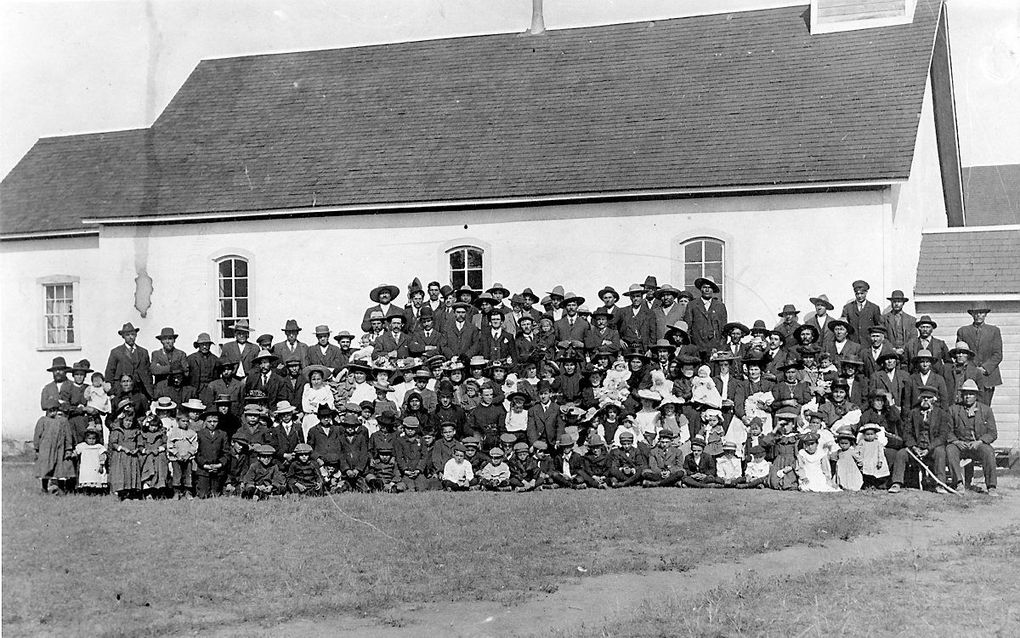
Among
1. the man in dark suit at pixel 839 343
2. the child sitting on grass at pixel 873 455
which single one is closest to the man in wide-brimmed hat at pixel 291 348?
the man in dark suit at pixel 839 343

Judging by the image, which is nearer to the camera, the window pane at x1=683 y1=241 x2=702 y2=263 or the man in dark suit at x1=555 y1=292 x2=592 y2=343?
the man in dark suit at x1=555 y1=292 x2=592 y2=343

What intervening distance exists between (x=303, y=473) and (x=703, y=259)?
22.4 feet

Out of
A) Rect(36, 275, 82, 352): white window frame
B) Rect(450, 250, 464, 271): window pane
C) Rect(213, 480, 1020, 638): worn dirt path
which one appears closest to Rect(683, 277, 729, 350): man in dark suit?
Rect(450, 250, 464, 271): window pane

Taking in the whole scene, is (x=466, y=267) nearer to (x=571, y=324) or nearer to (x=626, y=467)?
(x=571, y=324)

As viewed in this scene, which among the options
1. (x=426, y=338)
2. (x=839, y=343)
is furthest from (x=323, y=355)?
(x=839, y=343)

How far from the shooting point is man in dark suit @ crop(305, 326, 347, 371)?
513 inches

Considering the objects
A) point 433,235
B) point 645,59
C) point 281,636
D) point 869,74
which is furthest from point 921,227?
point 281,636

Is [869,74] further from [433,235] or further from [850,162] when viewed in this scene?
[433,235]

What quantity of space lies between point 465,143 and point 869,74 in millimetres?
6290

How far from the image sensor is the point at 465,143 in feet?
53.2

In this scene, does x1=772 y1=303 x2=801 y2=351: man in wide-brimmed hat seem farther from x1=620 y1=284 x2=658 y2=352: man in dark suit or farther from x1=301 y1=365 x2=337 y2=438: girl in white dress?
x1=301 y1=365 x2=337 y2=438: girl in white dress

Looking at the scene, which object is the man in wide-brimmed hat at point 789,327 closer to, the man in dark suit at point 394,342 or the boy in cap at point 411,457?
the boy in cap at point 411,457

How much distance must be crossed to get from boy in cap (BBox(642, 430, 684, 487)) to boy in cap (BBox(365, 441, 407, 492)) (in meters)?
2.70

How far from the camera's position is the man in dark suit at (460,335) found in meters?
12.7
